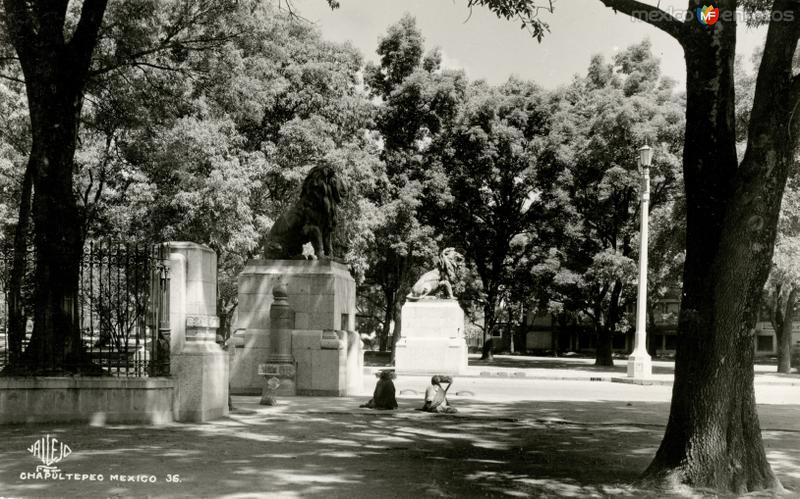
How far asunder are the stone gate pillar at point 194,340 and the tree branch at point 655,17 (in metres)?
6.92

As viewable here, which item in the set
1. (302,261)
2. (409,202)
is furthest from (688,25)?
(409,202)

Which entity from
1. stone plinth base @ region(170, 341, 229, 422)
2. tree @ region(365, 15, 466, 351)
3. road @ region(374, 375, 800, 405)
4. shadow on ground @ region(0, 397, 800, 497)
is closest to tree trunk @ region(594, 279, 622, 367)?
tree @ region(365, 15, 466, 351)

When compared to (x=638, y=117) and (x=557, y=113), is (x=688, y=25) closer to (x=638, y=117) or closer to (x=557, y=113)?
(x=638, y=117)

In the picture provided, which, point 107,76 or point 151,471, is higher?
point 107,76

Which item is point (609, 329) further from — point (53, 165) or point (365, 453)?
point (365, 453)

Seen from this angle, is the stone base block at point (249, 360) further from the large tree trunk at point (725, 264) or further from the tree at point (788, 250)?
the tree at point (788, 250)

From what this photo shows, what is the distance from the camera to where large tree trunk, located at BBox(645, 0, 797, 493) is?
703 centimetres

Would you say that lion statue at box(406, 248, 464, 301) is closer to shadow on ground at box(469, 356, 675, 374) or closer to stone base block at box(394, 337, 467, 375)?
stone base block at box(394, 337, 467, 375)

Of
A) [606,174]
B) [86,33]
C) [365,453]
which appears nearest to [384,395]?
[365,453]

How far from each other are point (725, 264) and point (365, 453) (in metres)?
4.43

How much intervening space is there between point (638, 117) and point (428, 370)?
1641 cm

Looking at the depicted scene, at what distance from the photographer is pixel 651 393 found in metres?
20.2

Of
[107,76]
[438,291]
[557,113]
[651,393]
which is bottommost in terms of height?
[651,393]

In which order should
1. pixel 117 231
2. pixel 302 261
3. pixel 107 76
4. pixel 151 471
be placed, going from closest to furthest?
pixel 151 471 → pixel 302 261 → pixel 107 76 → pixel 117 231
